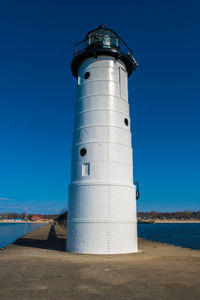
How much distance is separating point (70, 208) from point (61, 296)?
796cm

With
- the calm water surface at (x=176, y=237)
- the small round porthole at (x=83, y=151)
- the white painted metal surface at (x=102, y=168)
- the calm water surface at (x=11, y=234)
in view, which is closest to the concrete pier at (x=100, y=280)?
the white painted metal surface at (x=102, y=168)

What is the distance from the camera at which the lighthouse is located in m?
12.6

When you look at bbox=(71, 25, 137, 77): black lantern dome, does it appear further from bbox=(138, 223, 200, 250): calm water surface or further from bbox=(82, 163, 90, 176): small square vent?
bbox=(138, 223, 200, 250): calm water surface

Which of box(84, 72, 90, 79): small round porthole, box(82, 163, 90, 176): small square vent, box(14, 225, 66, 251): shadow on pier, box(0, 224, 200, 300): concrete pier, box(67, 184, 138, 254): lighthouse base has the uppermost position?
box(84, 72, 90, 79): small round porthole

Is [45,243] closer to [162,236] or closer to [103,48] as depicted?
[103,48]

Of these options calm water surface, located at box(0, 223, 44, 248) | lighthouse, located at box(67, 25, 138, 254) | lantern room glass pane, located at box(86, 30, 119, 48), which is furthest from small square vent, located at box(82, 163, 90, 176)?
calm water surface, located at box(0, 223, 44, 248)

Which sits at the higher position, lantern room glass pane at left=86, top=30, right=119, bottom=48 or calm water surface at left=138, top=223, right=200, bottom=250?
lantern room glass pane at left=86, top=30, right=119, bottom=48

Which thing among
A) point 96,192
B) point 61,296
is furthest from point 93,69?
point 61,296

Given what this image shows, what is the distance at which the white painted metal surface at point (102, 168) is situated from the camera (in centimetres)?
1255

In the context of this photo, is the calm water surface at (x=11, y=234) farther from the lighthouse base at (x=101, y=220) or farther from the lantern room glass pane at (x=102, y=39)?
the lantern room glass pane at (x=102, y=39)

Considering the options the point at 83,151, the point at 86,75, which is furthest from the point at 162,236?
the point at 86,75

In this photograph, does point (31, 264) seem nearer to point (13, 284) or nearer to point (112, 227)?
point (13, 284)

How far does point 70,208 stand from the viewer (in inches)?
534

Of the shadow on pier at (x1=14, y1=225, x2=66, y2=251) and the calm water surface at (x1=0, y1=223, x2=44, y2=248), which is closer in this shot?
the shadow on pier at (x1=14, y1=225, x2=66, y2=251)
